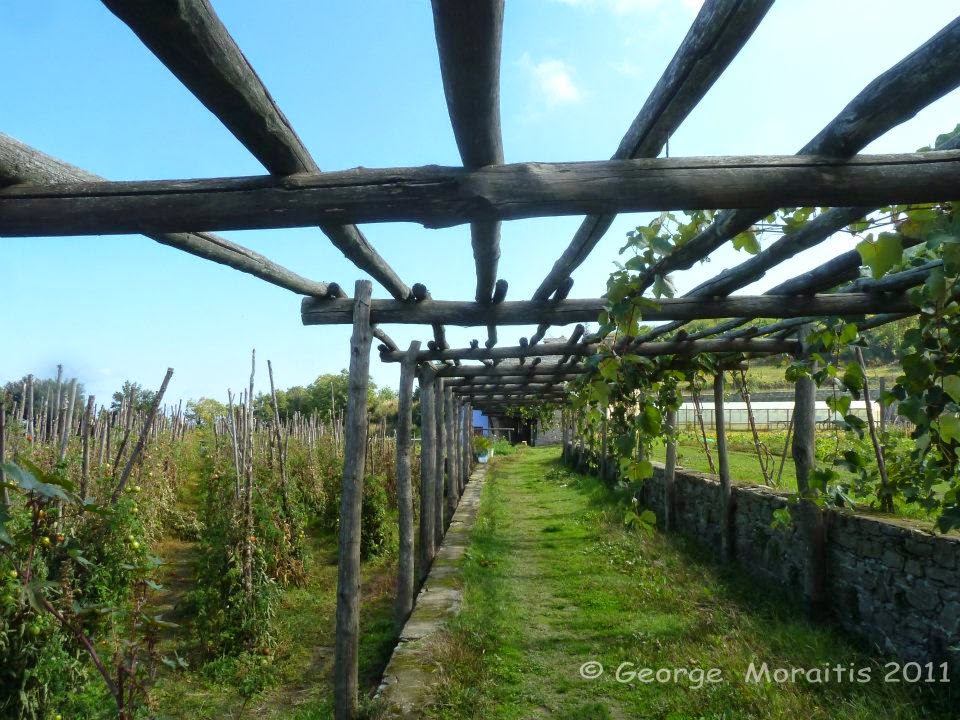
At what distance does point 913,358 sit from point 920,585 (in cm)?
286

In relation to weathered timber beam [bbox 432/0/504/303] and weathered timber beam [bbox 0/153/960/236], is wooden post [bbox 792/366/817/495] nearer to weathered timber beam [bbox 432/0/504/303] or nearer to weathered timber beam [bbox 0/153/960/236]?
weathered timber beam [bbox 0/153/960/236]

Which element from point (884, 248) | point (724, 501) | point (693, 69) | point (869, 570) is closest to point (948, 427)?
point (884, 248)

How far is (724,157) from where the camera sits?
2.08m

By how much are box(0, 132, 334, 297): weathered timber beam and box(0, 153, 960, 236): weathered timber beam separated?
0.20 ft

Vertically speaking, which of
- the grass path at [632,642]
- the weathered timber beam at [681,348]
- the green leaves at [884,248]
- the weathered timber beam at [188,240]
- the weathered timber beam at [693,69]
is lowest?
the grass path at [632,642]

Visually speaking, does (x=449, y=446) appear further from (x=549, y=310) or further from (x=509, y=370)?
(x=549, y=310)

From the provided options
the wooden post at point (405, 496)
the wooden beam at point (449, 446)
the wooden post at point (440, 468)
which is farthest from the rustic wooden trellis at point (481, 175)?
the wooden beam at point (449, 446)

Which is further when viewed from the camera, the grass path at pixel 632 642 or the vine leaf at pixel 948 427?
the grass path at pixel 632 642

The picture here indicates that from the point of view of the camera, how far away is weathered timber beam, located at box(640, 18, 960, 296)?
165cm

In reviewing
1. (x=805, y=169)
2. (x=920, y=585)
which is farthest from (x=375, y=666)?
(x=805, y=169)

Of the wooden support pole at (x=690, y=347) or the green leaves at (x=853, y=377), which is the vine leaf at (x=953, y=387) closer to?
the green leaves at (x=853, y=377)

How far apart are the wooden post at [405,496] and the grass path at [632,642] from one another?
1.93 ft

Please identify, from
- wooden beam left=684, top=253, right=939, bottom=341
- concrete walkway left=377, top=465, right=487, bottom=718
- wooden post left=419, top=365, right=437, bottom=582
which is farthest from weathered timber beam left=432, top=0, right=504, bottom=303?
wooden post left=419, top=365, right=437, bottom=582

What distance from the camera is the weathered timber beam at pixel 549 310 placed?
4242 millimetres
